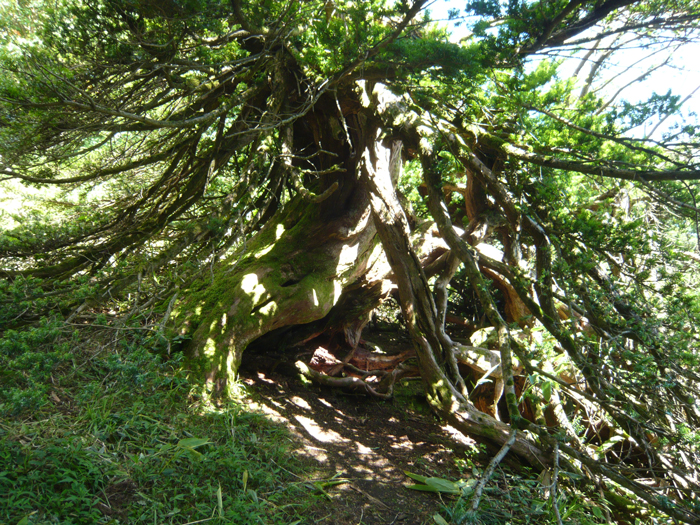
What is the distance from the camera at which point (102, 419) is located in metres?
2.70

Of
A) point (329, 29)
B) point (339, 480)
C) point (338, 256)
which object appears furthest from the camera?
point (338, 256)

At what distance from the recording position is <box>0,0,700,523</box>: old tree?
9.23ft

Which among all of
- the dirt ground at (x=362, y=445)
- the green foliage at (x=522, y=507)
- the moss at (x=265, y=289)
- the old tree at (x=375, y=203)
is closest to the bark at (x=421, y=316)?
the old tree at (x=375, y=203)

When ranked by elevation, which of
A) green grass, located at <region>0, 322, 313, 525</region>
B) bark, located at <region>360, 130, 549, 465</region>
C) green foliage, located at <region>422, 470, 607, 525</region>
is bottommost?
green foliage, located at <region>422, 470, 607, 525</region>

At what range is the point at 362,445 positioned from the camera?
4289mm

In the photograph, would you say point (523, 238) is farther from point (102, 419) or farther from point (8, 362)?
point (8, 362)

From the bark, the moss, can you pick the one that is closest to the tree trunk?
the moss

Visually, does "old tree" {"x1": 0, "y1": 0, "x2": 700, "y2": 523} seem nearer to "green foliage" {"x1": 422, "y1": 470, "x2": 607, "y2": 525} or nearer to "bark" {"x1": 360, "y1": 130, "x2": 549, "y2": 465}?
"bark" {"x1": 360, "y1": 130, "x2": 549, "y2": 465}

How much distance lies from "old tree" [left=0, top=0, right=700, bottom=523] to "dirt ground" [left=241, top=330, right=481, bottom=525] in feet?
1.33

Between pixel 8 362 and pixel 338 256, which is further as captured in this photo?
pixel 338 256

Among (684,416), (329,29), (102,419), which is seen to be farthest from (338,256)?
(684,416)

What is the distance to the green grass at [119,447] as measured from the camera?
2.10 meters

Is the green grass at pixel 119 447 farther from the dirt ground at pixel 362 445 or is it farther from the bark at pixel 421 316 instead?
the bark at pixel 421 316

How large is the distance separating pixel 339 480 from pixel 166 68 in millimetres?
3395
